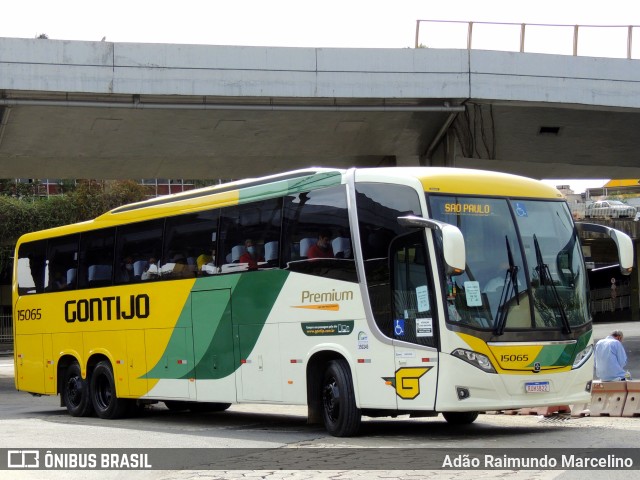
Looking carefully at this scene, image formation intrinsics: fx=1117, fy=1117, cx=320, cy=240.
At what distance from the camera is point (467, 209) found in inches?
506

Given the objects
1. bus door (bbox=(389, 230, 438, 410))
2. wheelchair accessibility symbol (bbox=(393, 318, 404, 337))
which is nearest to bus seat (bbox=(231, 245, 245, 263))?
bus door (bbox=(389, 230, 438, 410))

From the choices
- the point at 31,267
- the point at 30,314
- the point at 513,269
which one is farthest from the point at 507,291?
the point at 31,267

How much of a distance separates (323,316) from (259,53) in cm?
1258

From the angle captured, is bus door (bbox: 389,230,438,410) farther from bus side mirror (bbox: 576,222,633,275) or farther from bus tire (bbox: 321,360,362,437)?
bus side mirror (bbox: 576,222,633,275)

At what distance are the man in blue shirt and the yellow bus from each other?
151 inches

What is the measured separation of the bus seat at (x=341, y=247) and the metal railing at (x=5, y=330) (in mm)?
47388

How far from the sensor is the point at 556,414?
16609mm

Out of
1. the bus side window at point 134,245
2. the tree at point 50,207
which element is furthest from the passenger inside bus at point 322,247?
the tree at point 50,207

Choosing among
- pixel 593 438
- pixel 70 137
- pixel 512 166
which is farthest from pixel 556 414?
pixel 512 166

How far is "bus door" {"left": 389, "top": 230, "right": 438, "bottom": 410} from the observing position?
12.4 m

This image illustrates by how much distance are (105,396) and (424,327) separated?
7.96 meters

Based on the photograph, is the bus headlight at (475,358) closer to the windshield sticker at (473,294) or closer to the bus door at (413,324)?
the bus door at (413,324)

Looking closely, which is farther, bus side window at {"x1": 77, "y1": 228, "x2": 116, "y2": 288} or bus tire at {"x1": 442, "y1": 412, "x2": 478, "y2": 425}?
bus side window at {"x1": 77, "y1": 228, "x2": 116, "y2": 288}

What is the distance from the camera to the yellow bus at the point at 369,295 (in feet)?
40.6
